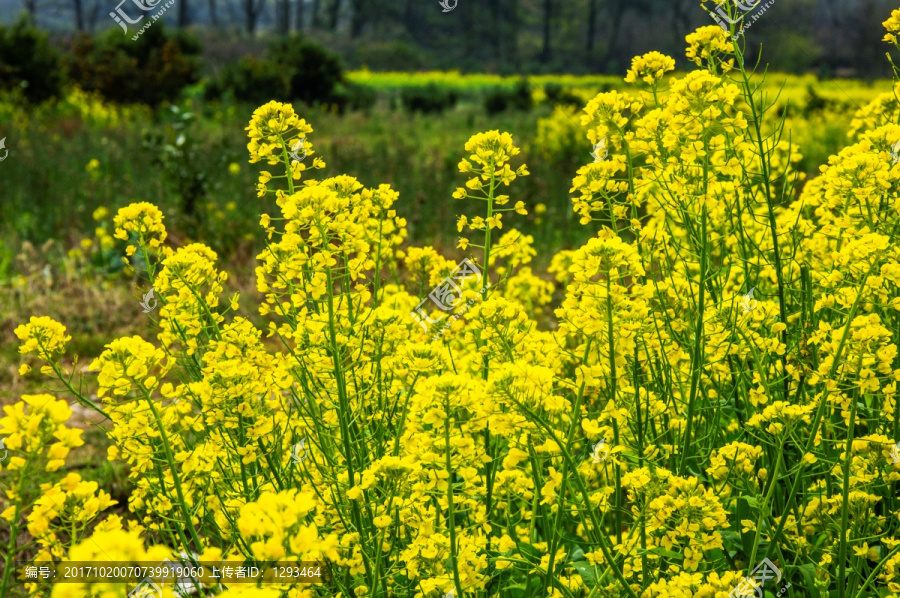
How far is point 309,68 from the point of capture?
18.8 meters

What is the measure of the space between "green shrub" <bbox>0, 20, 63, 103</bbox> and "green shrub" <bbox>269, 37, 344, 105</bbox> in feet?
15.5

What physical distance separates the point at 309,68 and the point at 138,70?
3756 mm

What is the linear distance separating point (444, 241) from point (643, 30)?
1885 centimetres

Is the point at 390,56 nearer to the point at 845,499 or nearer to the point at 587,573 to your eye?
the point at 587,573

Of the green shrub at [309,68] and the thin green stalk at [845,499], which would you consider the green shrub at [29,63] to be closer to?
the green shrub at [309,68]

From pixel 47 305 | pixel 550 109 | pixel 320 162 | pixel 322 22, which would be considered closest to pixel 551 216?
pixel 47 305

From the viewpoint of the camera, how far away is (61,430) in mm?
1519

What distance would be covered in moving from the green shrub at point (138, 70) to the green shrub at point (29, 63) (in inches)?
37.9

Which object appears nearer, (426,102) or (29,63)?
(29,63)

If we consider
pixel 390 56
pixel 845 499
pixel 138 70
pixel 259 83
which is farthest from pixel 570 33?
pixel 845 499

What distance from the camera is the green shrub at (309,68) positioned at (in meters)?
18.7

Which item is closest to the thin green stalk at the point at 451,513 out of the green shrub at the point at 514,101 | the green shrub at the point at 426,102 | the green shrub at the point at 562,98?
the green shrub at the point at 562,98

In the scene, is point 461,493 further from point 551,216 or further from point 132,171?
point 132,171

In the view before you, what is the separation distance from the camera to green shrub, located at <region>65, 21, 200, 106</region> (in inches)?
674
